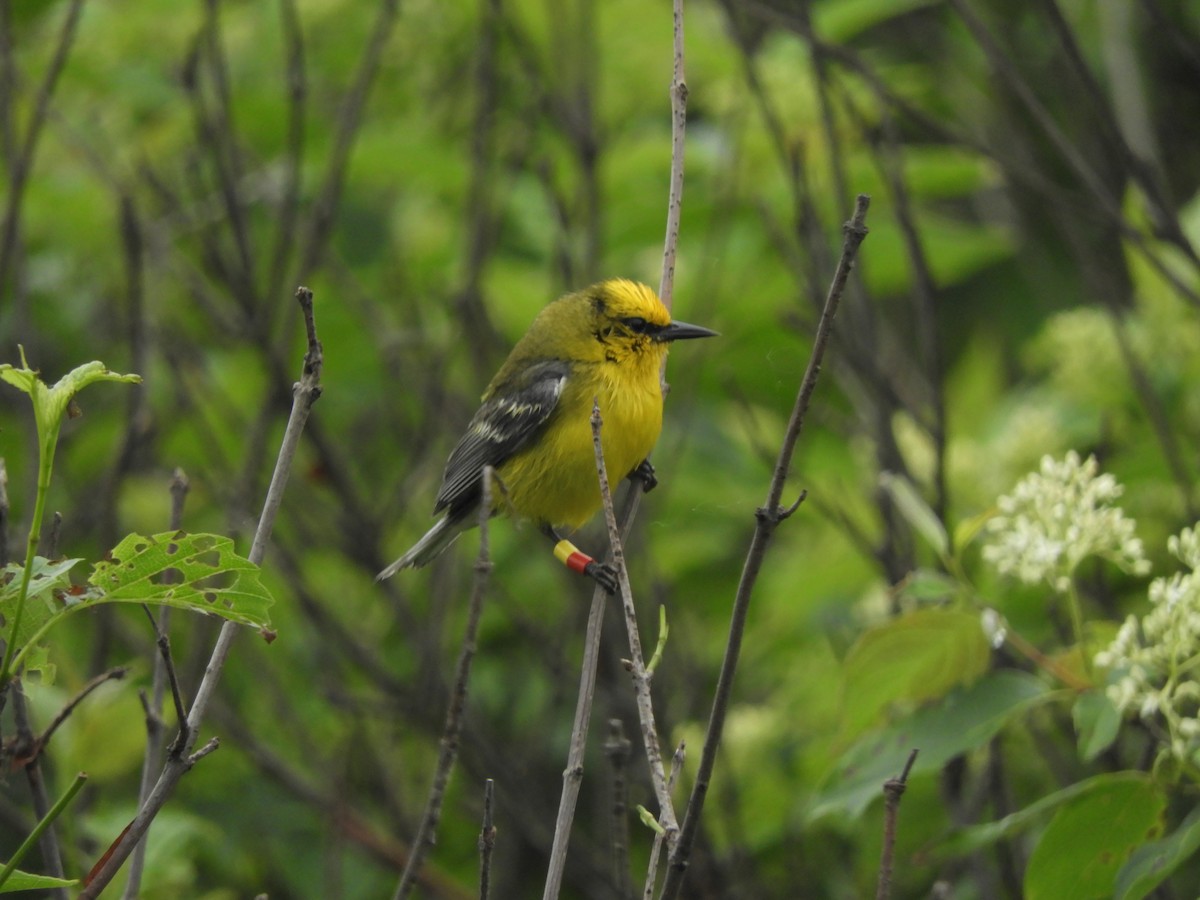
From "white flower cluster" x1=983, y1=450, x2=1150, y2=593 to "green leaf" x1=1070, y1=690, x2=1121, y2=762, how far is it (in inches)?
7.7

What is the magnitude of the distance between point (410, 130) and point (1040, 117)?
2.34 metres

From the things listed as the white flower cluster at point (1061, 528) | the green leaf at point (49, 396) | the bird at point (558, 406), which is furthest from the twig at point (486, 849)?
the bird at point (558, 406)

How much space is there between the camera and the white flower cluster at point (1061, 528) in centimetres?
256

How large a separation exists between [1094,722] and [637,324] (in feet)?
7.46

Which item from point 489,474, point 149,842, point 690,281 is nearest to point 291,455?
point 489,474

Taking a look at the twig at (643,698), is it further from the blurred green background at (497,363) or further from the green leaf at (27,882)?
the blurred green background at (497,363)

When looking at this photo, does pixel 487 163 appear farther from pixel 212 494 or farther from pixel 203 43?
pixel 212 494

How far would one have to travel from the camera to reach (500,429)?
14.7ft

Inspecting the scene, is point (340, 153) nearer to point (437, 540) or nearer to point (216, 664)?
point (437, 540)

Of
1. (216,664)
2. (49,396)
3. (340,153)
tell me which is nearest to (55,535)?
(216,664)

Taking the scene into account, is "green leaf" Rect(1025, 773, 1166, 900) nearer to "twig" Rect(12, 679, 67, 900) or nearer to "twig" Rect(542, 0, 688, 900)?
"twig" Rect(542, 0, 688, 900)

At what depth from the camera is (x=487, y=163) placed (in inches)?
198

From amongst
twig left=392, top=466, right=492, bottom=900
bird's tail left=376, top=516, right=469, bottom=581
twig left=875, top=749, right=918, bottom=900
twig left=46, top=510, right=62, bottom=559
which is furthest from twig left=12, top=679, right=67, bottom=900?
bird's tail left=376, top=516, right=469, bottom=581

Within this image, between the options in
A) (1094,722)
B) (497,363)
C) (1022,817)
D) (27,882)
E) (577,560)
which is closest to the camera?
(27,882)
